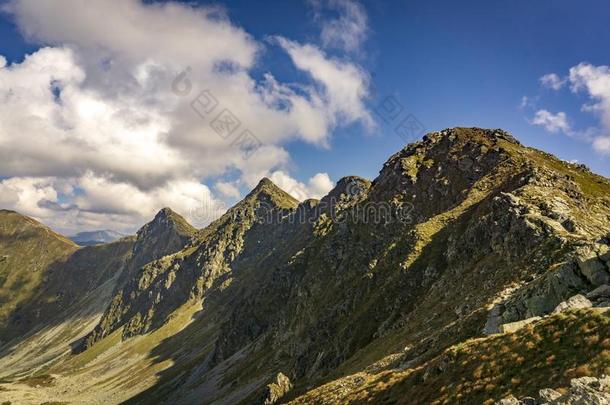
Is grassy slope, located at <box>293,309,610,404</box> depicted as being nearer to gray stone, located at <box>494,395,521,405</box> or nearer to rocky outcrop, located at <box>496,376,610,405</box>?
gray stone, located at <box>494,395,521,405</box>

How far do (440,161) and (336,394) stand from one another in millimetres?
115902

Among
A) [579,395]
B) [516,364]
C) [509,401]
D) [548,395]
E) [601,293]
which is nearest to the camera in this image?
[579,395]

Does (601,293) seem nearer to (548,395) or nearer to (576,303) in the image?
(576,303)

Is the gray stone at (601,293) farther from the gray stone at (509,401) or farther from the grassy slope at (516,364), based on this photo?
the gray stone at (509,401)

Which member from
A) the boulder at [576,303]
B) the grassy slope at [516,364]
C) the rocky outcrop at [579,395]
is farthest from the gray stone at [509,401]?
the boulder at [576,303]

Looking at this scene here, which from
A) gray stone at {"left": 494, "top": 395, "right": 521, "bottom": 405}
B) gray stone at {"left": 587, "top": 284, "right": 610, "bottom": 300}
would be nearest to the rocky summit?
gray stone at {"left": 494, "top": 395, "right": 521, "bottom": 405}

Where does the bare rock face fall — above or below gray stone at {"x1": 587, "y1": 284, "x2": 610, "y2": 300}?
above

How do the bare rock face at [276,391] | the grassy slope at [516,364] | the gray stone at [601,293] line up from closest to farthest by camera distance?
the grassy slope at [516,364], the gray stone at [601,293], the bare rock face at [276,391]

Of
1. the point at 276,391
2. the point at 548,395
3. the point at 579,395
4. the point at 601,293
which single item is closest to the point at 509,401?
the point at 548,395

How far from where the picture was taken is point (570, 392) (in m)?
19.1

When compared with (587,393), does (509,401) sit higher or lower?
higher

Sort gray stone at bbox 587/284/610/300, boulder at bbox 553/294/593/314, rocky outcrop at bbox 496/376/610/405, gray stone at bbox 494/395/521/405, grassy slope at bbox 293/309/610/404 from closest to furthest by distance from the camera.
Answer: rocky outcrop at bbox 496/376/610/405 < gray stone at bbox 494/395/521/405 < grassy slope at bbox 293/309/610/404 < boulder at bbox 553/294/593/314 < gray stone at bbox 587/284/610/300

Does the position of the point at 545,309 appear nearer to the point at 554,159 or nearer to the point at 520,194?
the point at 520,194

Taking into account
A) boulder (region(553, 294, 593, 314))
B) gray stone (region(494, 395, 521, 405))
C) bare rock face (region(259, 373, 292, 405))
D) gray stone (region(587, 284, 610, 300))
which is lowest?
gray stone (region(587, 284, 610, 300))
